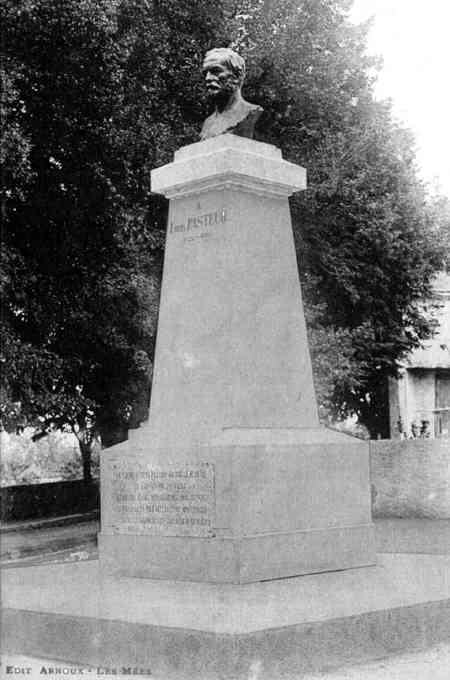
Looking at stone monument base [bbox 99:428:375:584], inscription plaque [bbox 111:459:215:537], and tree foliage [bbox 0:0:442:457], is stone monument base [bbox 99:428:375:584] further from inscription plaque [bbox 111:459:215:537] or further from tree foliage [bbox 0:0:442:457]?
tree foliage [bbox 0:0:442:457]

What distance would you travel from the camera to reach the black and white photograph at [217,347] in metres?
6.92

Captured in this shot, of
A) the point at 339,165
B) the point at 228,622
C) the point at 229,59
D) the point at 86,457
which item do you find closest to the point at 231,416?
the point at 228,622

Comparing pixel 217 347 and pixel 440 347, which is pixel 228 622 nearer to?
pixel 217 347

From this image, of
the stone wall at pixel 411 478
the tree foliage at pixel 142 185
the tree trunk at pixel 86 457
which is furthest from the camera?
the tree trunk at pixel 86 457

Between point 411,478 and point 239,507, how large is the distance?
16451 millimetres

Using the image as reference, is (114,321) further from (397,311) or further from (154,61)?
(397,311)

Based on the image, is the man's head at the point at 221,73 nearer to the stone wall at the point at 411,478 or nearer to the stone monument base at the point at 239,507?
the stone monument base at the point at 239,507

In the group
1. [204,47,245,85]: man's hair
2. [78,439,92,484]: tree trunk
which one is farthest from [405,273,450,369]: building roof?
[204,47,245,85]: man's hair

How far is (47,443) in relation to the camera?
1614 inches

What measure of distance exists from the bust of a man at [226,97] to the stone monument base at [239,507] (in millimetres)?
2560

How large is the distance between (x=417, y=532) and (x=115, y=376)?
6.46m

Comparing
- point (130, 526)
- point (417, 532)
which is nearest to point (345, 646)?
point (130, 526)

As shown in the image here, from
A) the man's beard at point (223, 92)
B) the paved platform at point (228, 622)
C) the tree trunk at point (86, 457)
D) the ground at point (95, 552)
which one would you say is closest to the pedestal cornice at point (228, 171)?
the man's beard at point (223, 92)

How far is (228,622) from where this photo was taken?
6168mm
